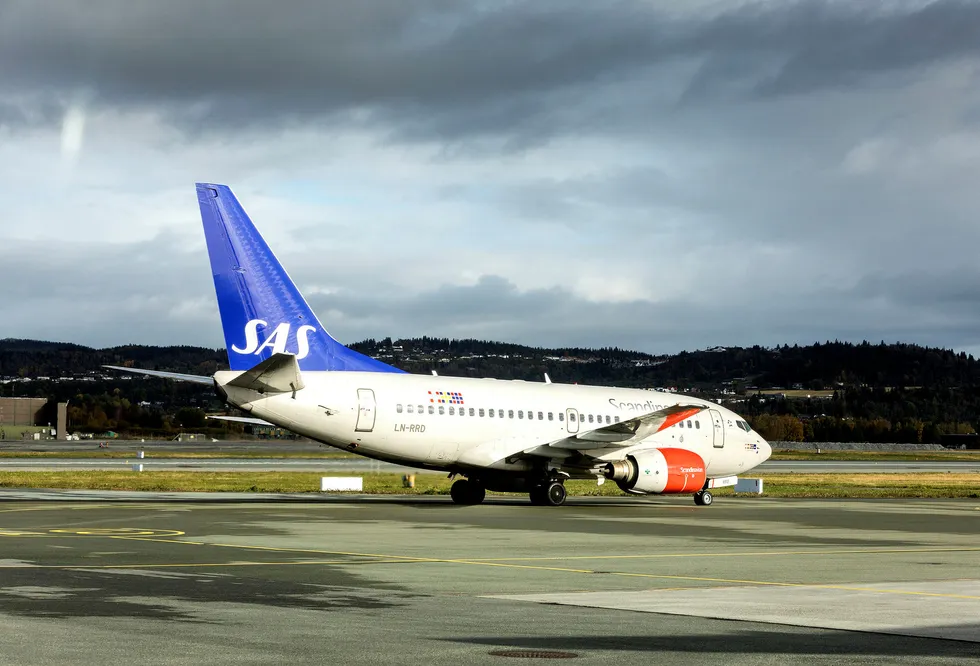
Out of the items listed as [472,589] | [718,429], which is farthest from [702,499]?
[472,589]

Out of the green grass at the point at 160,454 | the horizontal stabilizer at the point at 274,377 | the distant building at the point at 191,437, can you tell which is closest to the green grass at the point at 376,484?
the horizontal stabilizer at the point at 274,377

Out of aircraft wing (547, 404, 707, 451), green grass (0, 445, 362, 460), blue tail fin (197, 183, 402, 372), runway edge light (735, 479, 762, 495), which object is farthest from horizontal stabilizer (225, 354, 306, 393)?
green grass (0, 445, 362, 460)

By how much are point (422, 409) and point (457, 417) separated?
4.49 feet

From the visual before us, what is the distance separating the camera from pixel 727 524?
3297 cm

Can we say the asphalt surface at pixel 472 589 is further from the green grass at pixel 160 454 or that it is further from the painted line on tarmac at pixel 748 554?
the green grass at pixel 160 454

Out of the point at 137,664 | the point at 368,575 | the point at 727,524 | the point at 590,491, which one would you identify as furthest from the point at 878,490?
the point at 137,664

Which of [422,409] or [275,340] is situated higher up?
[275,340]

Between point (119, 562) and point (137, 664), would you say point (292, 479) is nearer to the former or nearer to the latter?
point (119, 562)

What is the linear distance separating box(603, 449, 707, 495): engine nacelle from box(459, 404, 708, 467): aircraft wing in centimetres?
85

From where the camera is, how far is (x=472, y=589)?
1712 cm

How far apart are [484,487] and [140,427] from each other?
13528 centimetres

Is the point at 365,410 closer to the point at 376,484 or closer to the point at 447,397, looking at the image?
the point at 447,397

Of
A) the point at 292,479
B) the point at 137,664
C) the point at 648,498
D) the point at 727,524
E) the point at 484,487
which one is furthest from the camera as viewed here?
the point at 292,479

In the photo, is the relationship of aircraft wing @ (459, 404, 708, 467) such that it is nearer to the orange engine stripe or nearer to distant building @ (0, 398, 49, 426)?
the orange engine stripe
